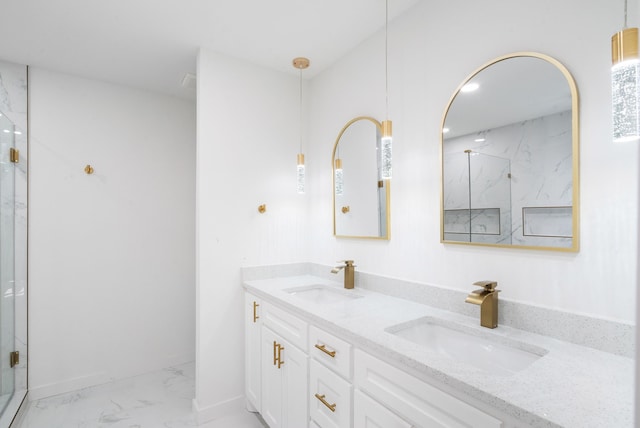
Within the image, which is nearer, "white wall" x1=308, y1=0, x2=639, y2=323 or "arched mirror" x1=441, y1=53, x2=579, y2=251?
"white wall" x1=308, y1=0, x2=639, y2=323

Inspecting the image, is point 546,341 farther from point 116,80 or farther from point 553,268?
point 116,80

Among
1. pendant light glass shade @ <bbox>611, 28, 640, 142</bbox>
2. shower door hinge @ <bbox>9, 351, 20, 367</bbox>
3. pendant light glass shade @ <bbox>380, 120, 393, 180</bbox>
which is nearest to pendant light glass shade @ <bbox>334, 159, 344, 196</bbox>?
pendant light glass shade @ <bbox>380, 120, 393, 180</bbox>

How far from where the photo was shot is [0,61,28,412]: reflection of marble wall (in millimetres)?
2291

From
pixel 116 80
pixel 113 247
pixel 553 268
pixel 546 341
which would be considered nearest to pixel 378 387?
pixel 546 341

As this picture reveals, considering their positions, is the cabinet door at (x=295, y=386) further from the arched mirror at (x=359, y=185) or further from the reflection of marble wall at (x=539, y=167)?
the reflection of marble wall at (x=539, y=167)

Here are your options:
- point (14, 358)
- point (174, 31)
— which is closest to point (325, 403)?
point (174, 31)

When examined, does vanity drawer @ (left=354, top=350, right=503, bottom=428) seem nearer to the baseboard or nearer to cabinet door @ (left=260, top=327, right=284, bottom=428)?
cabinet door @ (left=260, top=327, right=284, bottom=428)

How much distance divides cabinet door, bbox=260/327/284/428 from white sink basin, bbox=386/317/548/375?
794 mm

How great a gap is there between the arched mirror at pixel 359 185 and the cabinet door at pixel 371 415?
0.93 m

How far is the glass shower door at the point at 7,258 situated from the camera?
215cm

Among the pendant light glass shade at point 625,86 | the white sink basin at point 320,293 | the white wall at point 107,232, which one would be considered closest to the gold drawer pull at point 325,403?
the white sink basin at point 320,293

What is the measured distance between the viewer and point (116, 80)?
263 cm

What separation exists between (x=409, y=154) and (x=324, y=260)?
1.06m

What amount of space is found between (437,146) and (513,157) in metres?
0.39
